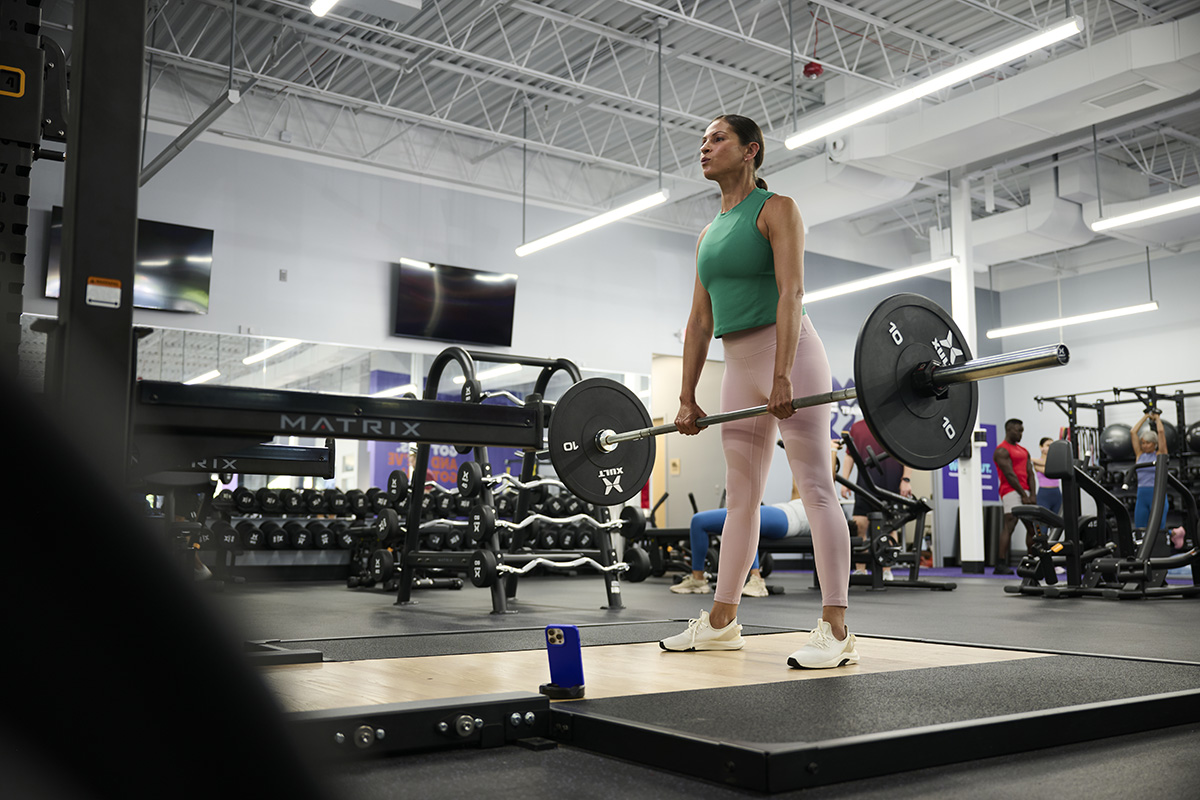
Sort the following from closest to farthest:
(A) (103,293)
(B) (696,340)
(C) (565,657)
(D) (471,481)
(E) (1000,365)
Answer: (A) (103,293) < (C) (565,657) < (E) (1000,365) < (B) (696,340) < (D) (471,481)

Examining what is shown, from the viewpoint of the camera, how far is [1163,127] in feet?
30.3

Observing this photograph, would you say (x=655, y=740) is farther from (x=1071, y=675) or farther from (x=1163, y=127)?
(x=1163, y=127)

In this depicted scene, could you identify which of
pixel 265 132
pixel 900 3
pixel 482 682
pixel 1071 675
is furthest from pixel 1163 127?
pixel 482 682

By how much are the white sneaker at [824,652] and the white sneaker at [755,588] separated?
3.62 metres

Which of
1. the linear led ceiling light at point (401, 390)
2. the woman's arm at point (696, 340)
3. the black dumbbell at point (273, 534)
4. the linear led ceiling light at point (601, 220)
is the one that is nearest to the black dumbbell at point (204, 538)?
the black dumbbell at point (273, 534)

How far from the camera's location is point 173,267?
304 inches

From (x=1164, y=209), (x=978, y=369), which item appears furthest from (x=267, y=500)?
(x=1164, y=209)

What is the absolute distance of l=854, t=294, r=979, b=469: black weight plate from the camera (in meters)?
Answer: 1.90

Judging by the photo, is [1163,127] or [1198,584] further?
[1163,127]

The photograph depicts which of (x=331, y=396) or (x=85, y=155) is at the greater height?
(x=85, y=155)

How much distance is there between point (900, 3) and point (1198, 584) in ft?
15.1

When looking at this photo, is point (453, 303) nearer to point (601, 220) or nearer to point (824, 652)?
point (601, 220)

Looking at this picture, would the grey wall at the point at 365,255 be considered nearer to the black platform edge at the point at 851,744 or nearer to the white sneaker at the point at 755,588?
the white sneaker at the point at 755,588

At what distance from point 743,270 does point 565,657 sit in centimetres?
114
